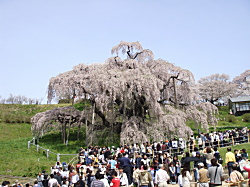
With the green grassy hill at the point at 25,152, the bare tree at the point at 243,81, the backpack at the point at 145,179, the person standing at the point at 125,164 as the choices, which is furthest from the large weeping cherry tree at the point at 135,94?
the bare tree at the point at 243,81

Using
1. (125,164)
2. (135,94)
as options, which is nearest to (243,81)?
(135,94)

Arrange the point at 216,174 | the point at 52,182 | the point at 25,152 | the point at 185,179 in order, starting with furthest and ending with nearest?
the point at 25,152
the point at 52,182
the point at 185,179
the point at 216,174

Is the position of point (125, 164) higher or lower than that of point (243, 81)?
lower

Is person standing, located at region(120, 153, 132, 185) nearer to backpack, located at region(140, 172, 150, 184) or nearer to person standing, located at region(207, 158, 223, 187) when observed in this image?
backpack, located at region(140, 172, 150, 184)

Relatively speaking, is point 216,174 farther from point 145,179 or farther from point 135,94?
point 135,94

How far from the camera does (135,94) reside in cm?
2231

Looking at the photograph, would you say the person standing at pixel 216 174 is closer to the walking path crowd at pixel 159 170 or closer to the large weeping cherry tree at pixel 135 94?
the walking path crowd at pixel 159 170

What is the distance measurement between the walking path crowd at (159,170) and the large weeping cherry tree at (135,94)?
4.03 meters

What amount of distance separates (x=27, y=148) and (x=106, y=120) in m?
7.73

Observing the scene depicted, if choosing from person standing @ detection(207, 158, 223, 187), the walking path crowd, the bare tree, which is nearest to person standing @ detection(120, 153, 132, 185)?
the walking path crowd

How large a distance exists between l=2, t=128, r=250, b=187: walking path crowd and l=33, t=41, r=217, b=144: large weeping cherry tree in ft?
13.2

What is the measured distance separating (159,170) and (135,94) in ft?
46.8

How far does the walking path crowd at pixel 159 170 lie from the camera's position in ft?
24.7

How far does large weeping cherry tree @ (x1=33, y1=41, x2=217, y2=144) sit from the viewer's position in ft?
67.3
